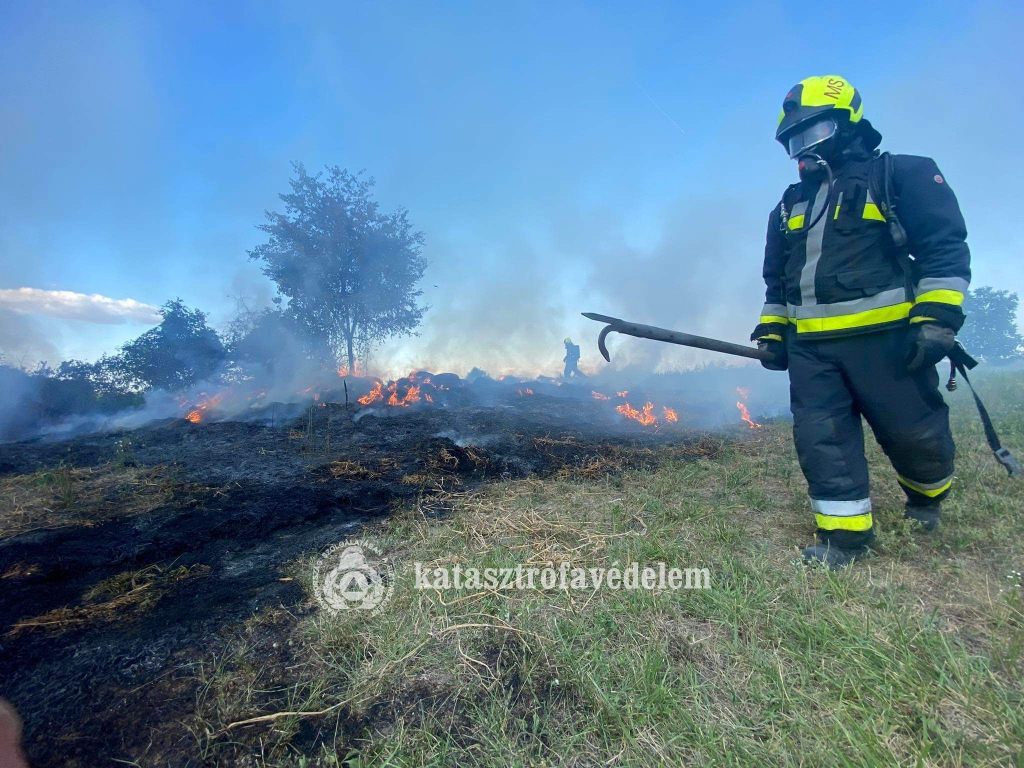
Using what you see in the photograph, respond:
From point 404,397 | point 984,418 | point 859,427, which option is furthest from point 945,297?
point 404,397

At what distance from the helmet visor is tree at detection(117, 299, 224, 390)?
69.1 feet

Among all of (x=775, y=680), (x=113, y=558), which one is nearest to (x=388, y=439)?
(x=113, y=558)

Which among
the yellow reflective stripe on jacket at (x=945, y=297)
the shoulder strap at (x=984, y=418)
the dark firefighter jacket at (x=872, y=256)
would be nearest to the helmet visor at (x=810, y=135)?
the dark firefighter jacket at (x=872, y=256)

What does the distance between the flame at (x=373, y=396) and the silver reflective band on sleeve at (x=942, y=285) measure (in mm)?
11304

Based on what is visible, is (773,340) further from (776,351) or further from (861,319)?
(861,319)

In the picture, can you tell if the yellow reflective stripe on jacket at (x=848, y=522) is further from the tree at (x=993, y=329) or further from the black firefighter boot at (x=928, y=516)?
the tree at (x=993, y=329)

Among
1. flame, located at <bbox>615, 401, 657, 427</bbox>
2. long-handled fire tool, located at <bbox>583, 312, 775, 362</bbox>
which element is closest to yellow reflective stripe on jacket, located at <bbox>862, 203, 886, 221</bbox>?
long-handled fire tool, located at <bbox>583, 312, 775, 362</bbox>

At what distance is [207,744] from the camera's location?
1.25 m

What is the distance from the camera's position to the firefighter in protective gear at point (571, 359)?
837 inches

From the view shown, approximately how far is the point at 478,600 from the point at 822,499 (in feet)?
6.39

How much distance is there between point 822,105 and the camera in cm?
245

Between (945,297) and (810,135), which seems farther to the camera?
(810,135)

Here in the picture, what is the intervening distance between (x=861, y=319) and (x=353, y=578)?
308 cm

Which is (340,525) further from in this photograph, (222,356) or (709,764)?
(222,356)
